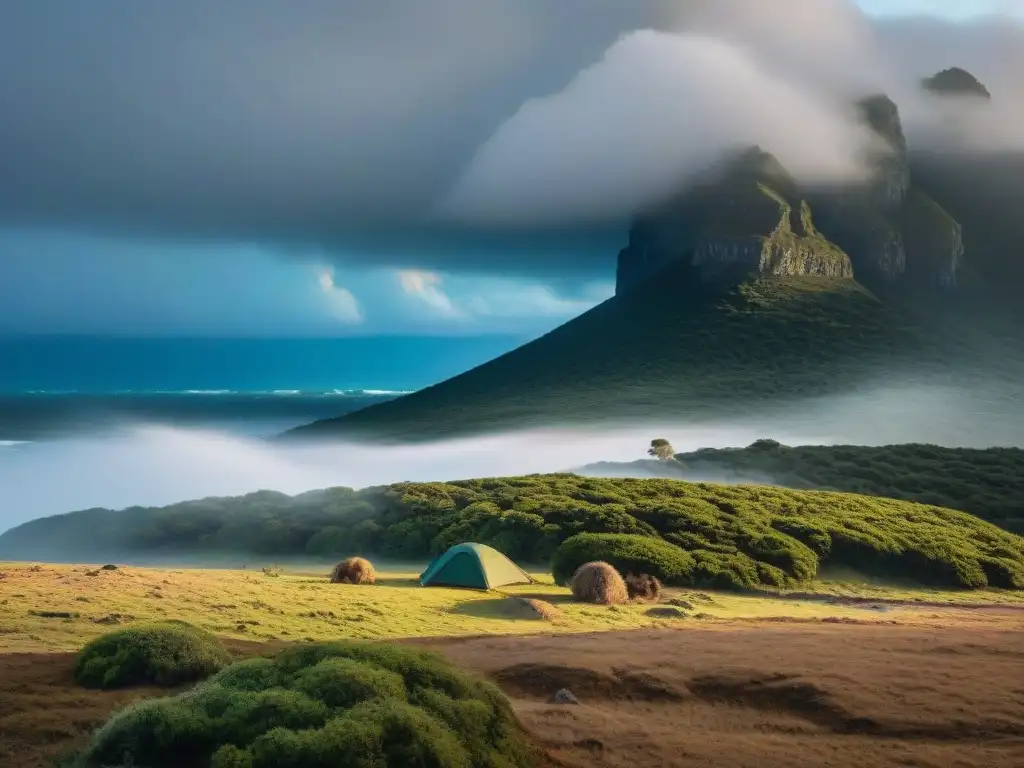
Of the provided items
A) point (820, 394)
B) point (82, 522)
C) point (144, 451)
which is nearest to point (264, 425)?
point (144, 451)

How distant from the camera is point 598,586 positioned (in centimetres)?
2692

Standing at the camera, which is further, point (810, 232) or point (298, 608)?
point (810, 232)

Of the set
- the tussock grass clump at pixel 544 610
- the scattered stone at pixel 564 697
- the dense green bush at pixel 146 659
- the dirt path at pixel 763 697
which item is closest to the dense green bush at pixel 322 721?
the dirt path at pixel 763 697

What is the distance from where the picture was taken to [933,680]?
1714 centimetres

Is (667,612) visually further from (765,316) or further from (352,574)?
(765,316)

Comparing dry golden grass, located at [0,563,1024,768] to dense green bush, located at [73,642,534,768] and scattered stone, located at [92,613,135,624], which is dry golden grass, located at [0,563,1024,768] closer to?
scattered stone, located at [92,613,135,624]

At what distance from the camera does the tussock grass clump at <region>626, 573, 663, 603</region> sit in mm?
28472

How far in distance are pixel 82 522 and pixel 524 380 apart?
77.9 metres

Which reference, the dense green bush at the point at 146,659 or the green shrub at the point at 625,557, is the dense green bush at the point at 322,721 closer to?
the dense green bush at the point at 146,659

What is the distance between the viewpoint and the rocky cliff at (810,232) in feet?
442

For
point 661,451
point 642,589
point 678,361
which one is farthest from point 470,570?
point 678,361

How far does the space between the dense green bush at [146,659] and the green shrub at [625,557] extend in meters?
17.8

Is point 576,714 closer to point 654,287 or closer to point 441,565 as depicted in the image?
point 441,565

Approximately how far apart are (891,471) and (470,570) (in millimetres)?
45041
